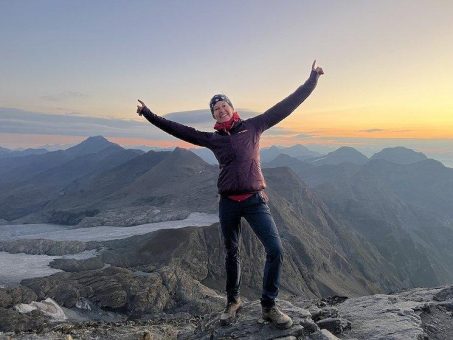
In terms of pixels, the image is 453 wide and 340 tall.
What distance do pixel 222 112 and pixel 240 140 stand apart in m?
0.62

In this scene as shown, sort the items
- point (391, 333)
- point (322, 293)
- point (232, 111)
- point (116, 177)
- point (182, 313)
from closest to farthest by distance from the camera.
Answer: point (232, 111), point (391, 333), point (182, 313), point (322, 293), point (116, 177)

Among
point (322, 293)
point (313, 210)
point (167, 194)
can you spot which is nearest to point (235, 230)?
point (322, 293)

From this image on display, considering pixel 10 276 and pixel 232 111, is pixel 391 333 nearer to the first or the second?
pixel 232 111

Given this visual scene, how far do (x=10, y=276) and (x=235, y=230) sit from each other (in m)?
66.8

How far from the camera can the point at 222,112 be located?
7.42m

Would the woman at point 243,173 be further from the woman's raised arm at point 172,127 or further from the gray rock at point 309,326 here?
the gray rock at point 309,326

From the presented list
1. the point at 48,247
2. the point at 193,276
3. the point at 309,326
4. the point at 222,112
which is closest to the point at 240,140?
the point at 222,112

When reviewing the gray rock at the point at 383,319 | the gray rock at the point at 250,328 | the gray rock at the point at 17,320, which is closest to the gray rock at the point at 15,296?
the gray rock at the point at 17,320

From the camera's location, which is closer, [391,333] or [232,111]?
[232,111]

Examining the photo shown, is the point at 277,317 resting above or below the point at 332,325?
above

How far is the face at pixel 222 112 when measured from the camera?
7.41m

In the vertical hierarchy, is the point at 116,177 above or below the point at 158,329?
below

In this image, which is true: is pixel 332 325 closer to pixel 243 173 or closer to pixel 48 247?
pixel 243 173

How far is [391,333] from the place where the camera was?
8.26m
